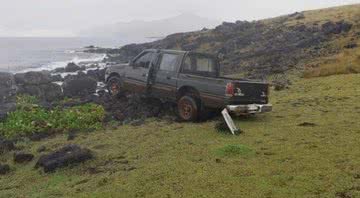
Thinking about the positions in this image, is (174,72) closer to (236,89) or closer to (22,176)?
(236,89)

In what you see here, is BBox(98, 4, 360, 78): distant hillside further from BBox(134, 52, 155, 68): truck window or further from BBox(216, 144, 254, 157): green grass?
BBox(216, 144, 254, 157): green grass

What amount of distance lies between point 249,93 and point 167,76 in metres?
3.07

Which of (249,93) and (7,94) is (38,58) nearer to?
(7,94)

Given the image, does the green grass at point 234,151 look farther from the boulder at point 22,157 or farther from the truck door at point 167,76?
the truck door at point 167,76

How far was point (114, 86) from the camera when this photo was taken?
20250mm

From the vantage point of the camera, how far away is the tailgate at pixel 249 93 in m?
14.9

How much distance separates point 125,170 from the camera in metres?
10.5

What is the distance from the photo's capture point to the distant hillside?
29188 millimetres

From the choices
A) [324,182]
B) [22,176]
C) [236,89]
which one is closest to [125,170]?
[22,176]

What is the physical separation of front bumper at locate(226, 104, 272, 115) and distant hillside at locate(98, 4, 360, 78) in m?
10.9

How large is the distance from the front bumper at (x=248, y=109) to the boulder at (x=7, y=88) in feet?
47.0

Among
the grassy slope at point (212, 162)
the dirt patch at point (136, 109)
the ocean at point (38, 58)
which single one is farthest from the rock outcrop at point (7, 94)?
the ocean at point (38, 58)

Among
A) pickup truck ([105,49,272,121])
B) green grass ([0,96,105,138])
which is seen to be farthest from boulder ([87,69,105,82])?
green grass ([0,96,105,138])

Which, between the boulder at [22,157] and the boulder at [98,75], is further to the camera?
the boulder at [98,75]
